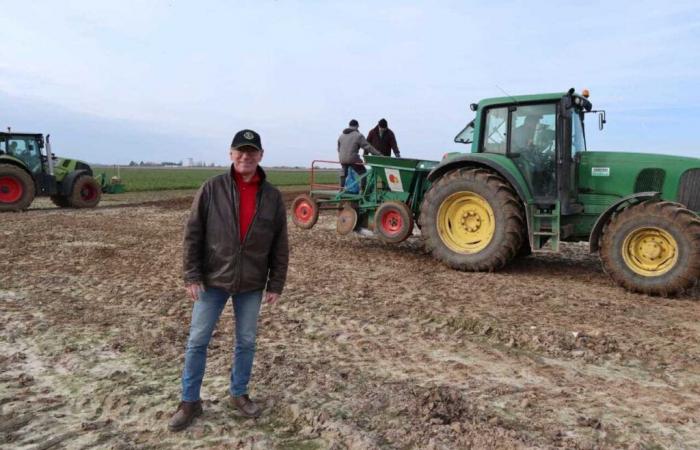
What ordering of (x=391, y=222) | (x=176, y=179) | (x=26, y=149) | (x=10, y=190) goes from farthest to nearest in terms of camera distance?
(x=176, y=179), (x=26, y=149), (x=10, y=190), (x=391, y=222)

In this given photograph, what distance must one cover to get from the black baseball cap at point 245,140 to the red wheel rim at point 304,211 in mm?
6087

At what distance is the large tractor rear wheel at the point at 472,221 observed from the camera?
6781 mm

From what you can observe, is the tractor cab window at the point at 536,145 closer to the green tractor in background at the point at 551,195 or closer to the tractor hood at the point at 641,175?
the green tractor in background at the point at 551,195

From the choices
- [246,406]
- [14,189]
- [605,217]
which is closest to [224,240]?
→ [246,406]

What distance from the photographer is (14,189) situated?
14.7 m

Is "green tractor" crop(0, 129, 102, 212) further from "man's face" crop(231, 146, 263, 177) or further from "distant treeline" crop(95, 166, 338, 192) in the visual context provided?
"man's face" crop(231, 146, 263, 177)

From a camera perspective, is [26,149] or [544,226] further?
[26,149]

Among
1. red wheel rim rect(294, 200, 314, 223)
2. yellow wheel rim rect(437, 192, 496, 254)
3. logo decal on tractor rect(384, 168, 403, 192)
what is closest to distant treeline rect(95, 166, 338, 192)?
red wheel rim rect(294, 200, 314, 223)

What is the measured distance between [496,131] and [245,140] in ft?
16.4

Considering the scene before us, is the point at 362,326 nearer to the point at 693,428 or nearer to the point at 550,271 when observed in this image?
the point at 693,428

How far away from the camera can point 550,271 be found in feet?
24.1

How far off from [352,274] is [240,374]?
376 centimetres

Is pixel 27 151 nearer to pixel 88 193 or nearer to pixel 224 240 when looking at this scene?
pixel 88 193

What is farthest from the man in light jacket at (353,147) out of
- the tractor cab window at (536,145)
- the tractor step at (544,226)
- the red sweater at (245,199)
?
the red sweater at (245,199)
